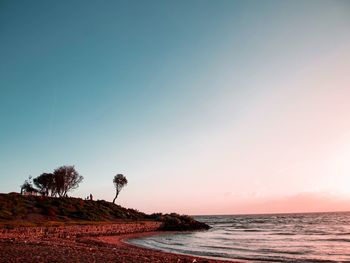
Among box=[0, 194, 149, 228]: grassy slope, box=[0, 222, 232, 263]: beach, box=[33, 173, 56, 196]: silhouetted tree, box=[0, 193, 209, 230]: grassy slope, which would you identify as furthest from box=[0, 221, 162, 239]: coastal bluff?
box=[33, 173, 56, 196]: silhouetted tree

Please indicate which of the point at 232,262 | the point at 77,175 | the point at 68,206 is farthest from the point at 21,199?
the point at 232,262

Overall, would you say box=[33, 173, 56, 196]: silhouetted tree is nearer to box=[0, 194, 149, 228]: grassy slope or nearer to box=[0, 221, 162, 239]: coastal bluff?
box=[0, 194, 149, 228]: grassy slope

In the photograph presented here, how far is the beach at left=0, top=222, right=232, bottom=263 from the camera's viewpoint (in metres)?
19.7

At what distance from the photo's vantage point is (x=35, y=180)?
101875 millimetres

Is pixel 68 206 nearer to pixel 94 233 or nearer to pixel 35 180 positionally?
pixel 94 233

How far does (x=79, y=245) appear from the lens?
30.9 m

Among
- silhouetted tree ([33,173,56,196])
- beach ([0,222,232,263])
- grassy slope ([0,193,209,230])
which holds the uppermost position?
silhouetted tree ([33,173,56,196])

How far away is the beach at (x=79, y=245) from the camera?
19.7 metres

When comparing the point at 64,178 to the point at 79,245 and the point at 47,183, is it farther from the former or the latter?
the point at 79,245

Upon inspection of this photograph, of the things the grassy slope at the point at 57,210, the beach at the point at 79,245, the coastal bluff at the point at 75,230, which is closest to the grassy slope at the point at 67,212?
the grassy slope at the point at 57,210

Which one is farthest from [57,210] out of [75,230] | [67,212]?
[75,230]

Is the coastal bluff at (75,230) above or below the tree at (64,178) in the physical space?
below

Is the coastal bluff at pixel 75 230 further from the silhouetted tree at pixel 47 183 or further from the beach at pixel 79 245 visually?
the silhouetted tree at pixel 47 183

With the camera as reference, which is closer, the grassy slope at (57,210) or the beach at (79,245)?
the beach at (79,245)
